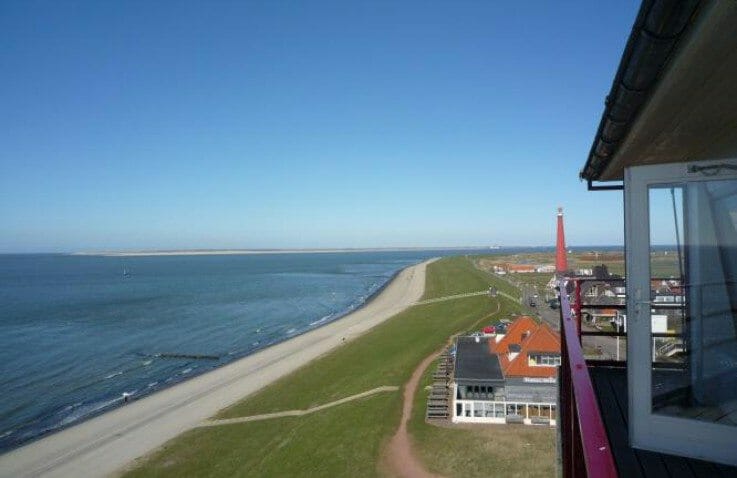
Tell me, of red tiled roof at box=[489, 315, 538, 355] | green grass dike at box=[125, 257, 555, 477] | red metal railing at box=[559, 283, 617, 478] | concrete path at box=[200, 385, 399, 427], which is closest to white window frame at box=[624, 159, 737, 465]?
red metal railing at box=[559, 283, 617, 478]

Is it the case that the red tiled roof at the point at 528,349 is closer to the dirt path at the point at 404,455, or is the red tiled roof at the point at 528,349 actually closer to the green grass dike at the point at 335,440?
the green grass dike at the point at 335,440

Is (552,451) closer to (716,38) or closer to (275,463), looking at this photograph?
(275,463)

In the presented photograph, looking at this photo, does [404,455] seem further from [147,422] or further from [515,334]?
[147,422]

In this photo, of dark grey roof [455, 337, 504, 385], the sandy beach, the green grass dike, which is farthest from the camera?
dark grey roof [455, 337, 504, 385]

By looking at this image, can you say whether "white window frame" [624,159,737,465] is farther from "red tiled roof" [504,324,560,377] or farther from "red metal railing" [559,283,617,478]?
"red tiled roof" [504,324,560,377]

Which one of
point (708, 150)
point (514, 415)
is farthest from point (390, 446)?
point (708, 150)

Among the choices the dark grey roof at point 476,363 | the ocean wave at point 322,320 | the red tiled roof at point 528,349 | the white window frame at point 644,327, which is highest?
the white window frame at point 644,327

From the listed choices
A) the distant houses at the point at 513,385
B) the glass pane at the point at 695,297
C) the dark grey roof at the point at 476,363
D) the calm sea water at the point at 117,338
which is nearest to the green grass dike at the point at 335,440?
the distant houses at the point at 513,385
